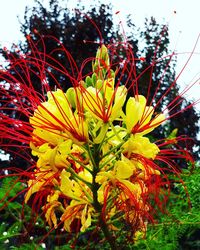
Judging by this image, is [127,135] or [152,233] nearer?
[127,135]

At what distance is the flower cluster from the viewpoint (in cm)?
148

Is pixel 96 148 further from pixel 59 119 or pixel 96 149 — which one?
pixel 59 119

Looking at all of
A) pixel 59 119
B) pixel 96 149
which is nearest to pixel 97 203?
pixel 96 149

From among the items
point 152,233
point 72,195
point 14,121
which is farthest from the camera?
point 152,233

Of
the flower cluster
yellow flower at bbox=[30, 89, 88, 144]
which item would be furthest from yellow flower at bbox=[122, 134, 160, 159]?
yellow flower at bbox=[30, 89, 88, 144]

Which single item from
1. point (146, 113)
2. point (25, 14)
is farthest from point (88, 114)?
point (25, 14)

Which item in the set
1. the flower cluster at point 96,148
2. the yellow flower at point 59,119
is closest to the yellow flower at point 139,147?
the flower cluster at point 96,148

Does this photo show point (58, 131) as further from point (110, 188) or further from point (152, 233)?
point (152, 233)

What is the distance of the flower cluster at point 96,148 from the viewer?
148cm

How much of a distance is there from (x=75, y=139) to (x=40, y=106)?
0.18 meters

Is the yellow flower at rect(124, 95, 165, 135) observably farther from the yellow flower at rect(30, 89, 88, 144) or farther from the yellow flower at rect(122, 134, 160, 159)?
the yellow flower at rect(30, 89, 88, 144)

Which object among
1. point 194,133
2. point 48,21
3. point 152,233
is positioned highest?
point 48,21

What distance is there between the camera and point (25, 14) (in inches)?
358

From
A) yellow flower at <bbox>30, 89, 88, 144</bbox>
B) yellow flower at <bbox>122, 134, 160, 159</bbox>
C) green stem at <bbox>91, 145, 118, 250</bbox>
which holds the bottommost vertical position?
green stem at <bbox>91, 145, 118, 250</bbox>
